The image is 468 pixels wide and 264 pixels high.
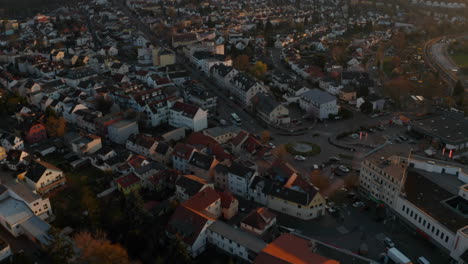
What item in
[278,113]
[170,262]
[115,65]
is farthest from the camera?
[115,65]

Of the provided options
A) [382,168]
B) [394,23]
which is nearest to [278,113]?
[382,168]

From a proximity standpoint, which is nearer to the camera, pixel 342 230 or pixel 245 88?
pixel 342 230

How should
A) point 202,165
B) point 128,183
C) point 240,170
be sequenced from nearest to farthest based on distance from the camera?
point 128,183 → point 240,170 → point 202,165

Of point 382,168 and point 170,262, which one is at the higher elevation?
point 382,168

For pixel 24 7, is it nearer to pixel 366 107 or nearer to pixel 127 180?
pixel 127 180

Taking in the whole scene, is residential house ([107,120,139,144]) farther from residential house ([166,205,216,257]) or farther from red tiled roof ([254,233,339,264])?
red tiled roof ([254,233,339,264])

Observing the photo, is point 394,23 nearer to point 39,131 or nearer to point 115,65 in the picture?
point 115,65

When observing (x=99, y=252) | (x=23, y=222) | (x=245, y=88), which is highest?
(x=99, y=252)

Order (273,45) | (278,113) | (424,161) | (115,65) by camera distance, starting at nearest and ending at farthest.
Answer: (424,161) → (278,113) → (115,65) → (273,45)

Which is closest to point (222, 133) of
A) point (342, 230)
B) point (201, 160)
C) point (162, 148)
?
point (162, 148)
